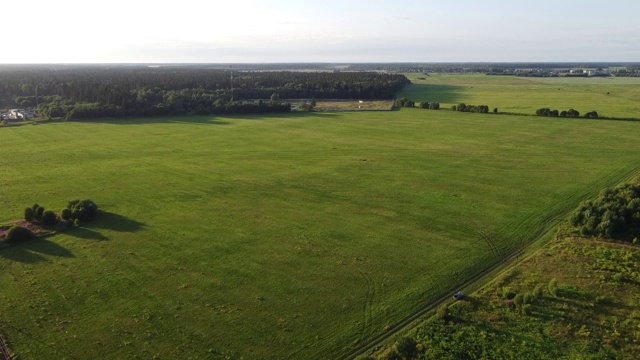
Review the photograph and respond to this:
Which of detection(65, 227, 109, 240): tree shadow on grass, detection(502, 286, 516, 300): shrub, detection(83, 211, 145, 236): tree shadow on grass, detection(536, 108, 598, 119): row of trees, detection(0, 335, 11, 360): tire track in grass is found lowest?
detection(0, 335, 11, 360): tire track in grass

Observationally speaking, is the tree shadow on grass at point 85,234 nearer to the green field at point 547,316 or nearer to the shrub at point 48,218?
the shrub at point 48,218

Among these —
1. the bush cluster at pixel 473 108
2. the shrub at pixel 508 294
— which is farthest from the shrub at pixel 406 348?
the bush cluster at pixel 473 108

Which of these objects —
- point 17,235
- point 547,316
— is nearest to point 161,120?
point 17,235

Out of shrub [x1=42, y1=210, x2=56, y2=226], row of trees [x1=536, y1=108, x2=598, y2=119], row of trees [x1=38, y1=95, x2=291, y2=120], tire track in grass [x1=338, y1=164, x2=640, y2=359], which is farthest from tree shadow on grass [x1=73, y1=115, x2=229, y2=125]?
tire track in grass [x1=338, y1=164, x2=640, y2=359]

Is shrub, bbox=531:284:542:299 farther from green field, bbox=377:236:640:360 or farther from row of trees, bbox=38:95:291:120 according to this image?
row of trees, bbox=38:95:291:120

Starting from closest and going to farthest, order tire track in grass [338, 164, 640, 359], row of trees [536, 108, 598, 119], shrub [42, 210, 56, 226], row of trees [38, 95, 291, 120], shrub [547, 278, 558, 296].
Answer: tire track in grass [338, 164, 640, 359]
shrub [547, 278, 558, 296]
shrub [42, 210, 56, 226]
row of trees [536, 108, 598, 119]
row of trees [38, 95, 291, 120]

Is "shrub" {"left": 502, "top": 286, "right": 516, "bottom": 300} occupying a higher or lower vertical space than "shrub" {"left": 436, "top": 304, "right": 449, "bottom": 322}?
higher

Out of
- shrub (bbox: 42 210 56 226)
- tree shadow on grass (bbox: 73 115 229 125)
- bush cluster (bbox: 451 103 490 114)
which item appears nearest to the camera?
shrub (bbox: 42 210 56 226)

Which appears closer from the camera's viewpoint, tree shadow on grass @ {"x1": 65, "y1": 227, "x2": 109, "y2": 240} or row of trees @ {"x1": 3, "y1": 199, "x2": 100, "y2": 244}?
tree shadow on grass @ {"x1": 65, "y1": 227, "x2": 109, "y2": 240}
